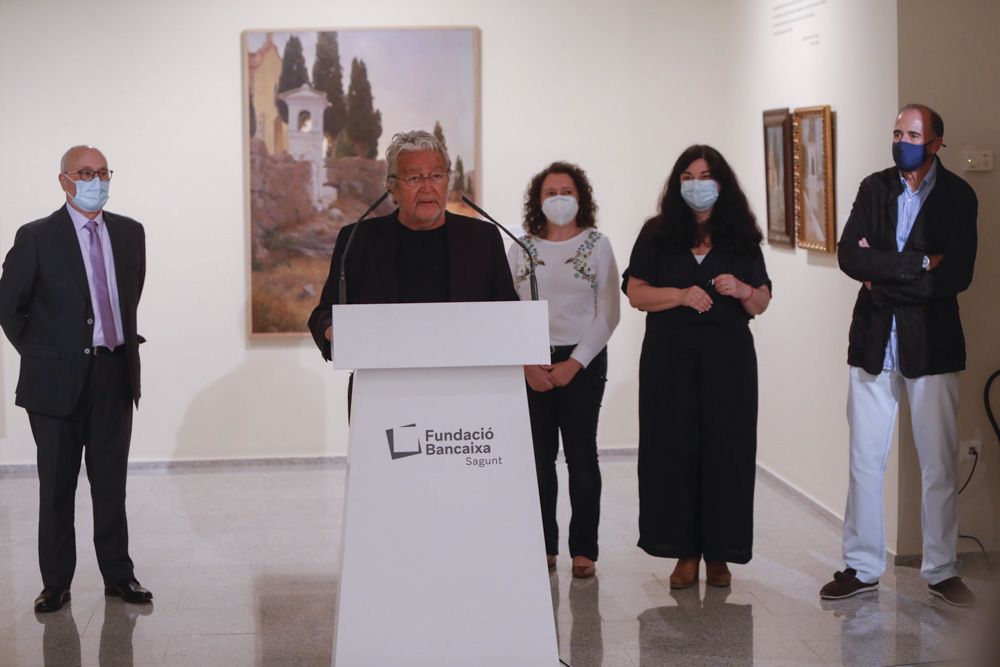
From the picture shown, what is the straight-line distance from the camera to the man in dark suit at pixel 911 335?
181 inches

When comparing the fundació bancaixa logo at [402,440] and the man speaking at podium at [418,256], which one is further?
the man speaking at podium at [418,256]

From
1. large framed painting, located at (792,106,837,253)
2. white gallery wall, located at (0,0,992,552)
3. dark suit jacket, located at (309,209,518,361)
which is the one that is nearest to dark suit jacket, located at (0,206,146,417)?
dark suit jacket, located at (309,209,518,361)

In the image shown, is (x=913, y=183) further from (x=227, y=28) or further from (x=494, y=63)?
(x=227, y=28)

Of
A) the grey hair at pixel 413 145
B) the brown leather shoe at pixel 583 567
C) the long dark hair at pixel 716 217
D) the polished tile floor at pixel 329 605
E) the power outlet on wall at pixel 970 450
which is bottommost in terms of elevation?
the polished tile floor at pixel 329 605

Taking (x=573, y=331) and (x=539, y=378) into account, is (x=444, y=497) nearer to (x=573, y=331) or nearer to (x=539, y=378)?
(x=539, y=378)

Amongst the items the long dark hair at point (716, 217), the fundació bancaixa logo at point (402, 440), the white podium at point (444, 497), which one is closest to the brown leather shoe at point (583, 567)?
the long dark hair at point (716, 217)

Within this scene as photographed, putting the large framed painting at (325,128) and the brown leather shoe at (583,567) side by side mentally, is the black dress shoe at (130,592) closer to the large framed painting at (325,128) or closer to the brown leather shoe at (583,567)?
the brown leather shoe at (583,567)

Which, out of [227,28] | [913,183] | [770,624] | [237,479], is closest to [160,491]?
[237,479]

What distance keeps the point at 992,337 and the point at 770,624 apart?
1671 mm

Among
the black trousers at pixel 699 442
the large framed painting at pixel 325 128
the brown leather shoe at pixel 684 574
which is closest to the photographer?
the black trousers at pixel 699 442

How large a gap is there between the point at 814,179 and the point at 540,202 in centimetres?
166

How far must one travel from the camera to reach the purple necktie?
472cm

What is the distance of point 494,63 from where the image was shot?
7.52 metres

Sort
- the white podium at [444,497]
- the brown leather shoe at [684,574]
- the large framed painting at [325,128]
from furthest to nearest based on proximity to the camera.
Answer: the large framed painting at [325,128] → the brown leather shoe at [684,574] → the white podium at [444,497]
